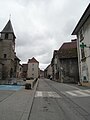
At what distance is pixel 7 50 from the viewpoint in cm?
5491

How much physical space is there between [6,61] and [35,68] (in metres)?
54.5

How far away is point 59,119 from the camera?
5.80 metres

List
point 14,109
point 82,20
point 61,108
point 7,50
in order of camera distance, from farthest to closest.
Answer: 1. point 7,50
2. point 82,20
3. point 61,108
4. point 14,109

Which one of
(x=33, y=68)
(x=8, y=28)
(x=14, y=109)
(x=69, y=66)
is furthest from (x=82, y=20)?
(x=33, y=68)

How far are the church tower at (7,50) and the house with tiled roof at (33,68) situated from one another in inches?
2006

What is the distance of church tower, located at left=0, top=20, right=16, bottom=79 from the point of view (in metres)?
52.6

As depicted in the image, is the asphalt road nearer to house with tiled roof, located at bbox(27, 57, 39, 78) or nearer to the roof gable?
the roof gable

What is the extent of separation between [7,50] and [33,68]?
53891 mm

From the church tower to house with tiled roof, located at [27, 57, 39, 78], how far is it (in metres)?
51.0

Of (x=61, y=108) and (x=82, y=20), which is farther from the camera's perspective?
(x=82, y=20)

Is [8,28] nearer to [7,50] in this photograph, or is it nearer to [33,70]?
[7,50]

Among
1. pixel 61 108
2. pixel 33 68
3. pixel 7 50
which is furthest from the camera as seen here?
pixel 33 68

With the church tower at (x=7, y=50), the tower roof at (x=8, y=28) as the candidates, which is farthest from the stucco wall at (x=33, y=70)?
the tower roof at (x=8, y=28)

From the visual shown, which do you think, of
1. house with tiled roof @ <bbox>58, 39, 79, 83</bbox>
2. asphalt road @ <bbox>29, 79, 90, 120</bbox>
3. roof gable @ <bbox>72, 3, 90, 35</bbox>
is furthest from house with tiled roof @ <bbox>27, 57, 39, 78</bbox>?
asphalt road @ <bbox>29, 79, 90, 120</bbox>
